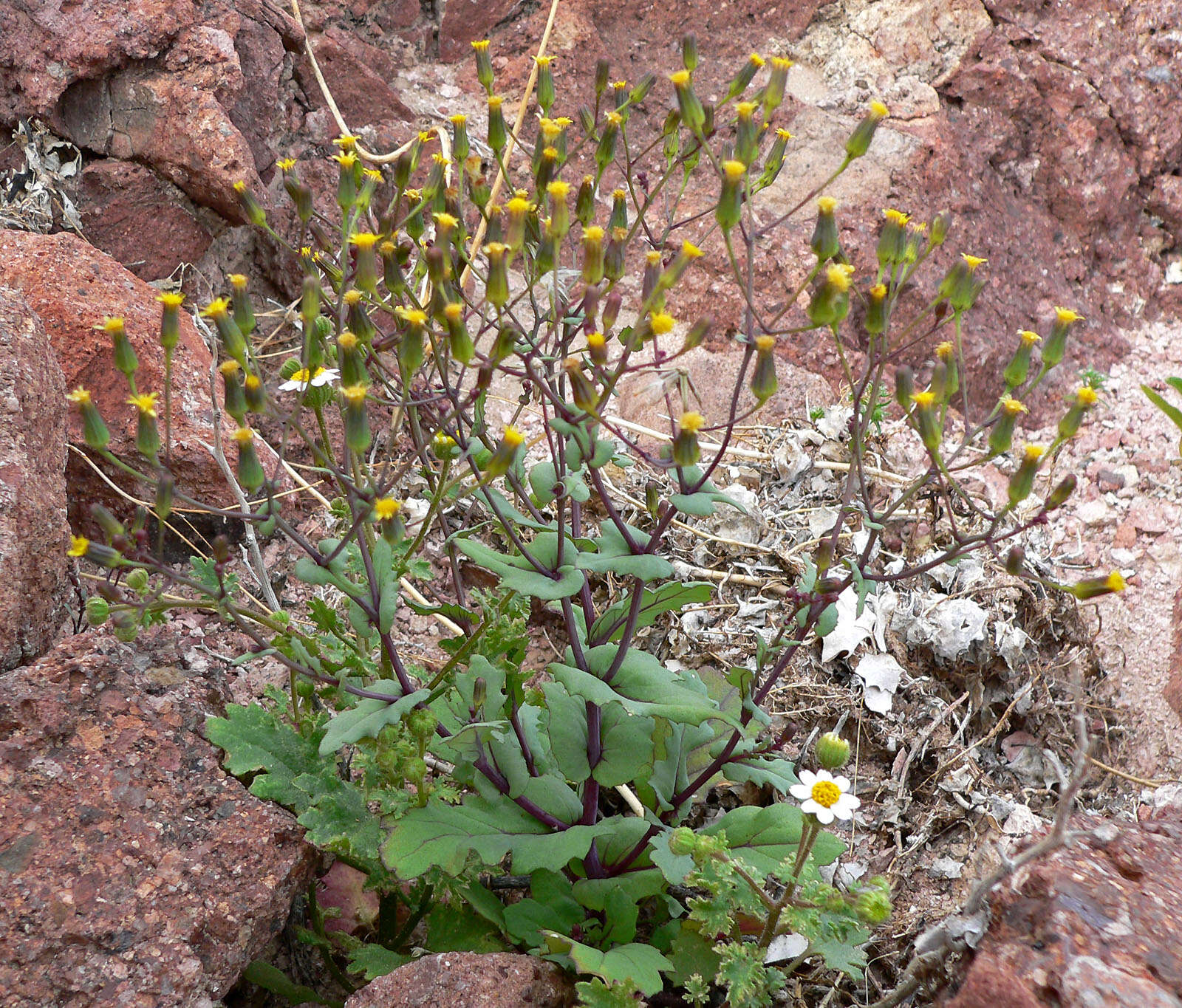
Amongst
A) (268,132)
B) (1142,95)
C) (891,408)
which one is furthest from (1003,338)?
(268,132)

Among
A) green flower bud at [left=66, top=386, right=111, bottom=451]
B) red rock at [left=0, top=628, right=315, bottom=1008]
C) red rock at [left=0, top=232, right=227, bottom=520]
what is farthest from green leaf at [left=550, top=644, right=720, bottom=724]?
red rock at [left=0, top=232, right=227, bottom=520]

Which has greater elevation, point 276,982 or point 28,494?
point 28,494

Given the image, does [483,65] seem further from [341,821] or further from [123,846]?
[123,846]

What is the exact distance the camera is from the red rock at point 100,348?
2.79 meters

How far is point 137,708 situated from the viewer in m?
2.11

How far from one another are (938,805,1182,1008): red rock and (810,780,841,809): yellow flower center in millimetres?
316

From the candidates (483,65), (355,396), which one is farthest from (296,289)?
(355,396)

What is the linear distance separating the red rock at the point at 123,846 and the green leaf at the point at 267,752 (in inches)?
2.2

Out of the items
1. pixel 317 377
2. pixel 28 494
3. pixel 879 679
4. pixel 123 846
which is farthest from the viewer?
pixel 879 679

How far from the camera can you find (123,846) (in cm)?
191

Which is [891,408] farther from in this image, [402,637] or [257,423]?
[257,423]

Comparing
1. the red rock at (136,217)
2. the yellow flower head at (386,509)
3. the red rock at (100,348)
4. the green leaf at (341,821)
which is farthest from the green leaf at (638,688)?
the red rock at (136,217)

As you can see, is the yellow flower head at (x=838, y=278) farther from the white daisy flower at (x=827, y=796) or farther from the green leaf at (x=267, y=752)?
the green leaf at (x=267, y=752)

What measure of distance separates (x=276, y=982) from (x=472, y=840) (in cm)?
54
